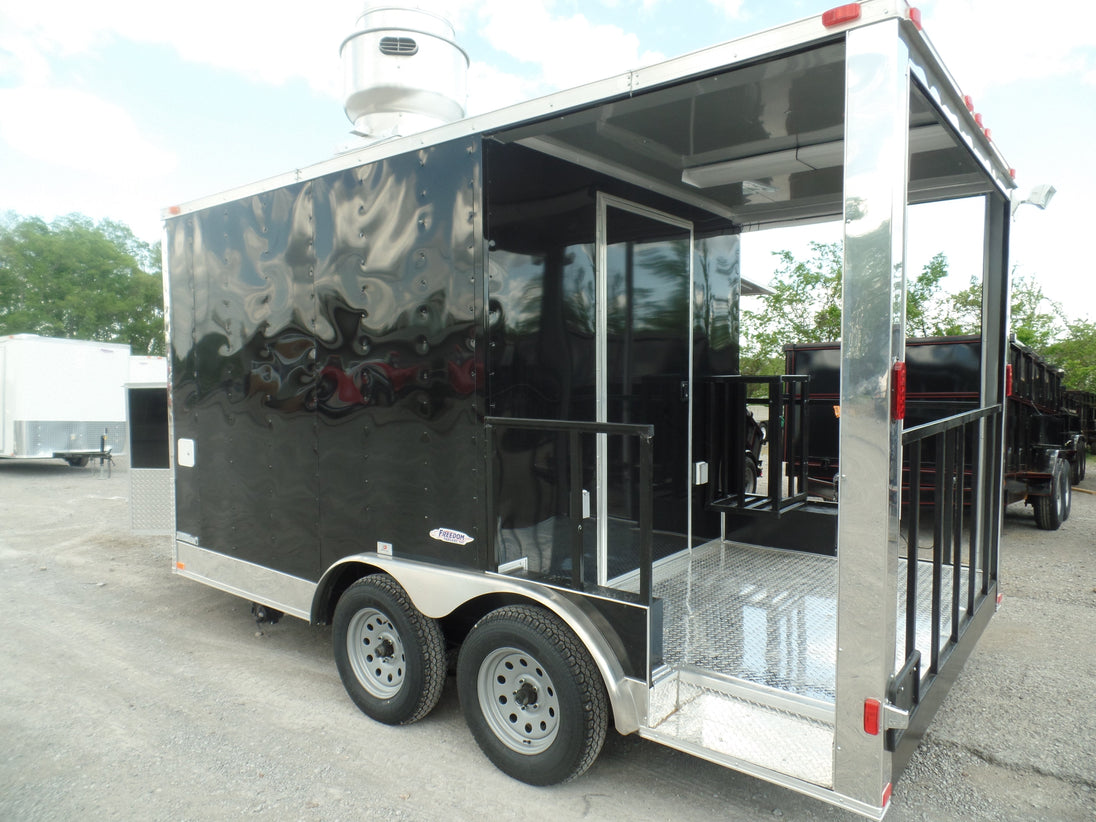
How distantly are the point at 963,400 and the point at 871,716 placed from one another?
512 centimetres

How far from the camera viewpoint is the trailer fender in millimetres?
2615

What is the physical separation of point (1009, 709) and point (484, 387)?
2.86 m

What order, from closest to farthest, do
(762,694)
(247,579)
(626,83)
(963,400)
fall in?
(626,83)
(762,694)
(247,579)
(963,400)

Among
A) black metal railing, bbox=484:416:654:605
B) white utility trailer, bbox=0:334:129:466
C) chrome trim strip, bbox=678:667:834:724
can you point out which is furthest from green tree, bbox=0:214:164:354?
chrome trim strip, bbox=678:667:834:724

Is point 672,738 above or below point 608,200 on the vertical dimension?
below

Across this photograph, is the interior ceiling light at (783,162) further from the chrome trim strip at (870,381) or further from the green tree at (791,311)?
the green tree at (791,311)

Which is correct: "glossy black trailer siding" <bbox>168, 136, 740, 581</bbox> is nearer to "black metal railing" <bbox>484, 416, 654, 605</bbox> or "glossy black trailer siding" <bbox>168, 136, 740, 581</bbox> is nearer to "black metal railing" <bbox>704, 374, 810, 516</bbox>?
"black metal railing" <bbox>484, 416, 654, 605</bbox>

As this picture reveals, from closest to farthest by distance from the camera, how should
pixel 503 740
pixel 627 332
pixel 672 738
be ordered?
1. pixel 672 738
2. pixel 503 740
3. pixel 627 332

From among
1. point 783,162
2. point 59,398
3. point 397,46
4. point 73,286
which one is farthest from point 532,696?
point 73,286

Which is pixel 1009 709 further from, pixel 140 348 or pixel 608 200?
pixel 140 348

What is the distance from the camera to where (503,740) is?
9.59 feet

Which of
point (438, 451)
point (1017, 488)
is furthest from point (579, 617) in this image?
Answer: point (1017, 488)

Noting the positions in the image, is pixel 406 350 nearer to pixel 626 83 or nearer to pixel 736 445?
pixel 626 83

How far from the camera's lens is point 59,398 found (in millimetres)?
13102
